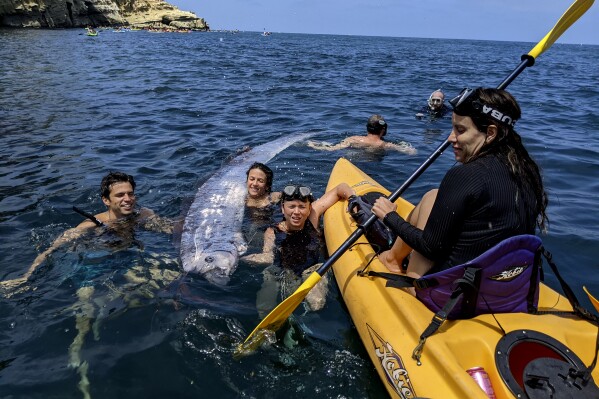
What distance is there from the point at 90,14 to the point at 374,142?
9128 cm

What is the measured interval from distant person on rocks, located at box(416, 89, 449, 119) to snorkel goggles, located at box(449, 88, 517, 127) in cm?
986

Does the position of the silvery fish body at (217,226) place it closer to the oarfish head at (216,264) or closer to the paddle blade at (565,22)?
the oarfish head at (216,264)

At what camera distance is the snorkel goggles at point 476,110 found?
3062 millimetres

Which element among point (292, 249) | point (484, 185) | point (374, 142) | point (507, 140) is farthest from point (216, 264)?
point (374, 142)

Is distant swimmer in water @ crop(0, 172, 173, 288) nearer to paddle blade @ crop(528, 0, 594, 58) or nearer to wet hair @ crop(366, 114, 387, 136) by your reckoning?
wet hair @ crop(366, 114, 387, 136)

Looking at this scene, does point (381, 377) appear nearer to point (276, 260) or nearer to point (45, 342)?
point (276, 260)

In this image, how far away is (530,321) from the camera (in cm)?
327

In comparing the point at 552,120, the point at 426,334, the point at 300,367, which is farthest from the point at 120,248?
the point at 552,120

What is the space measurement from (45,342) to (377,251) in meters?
3.25

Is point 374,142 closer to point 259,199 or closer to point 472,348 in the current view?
point 259,199

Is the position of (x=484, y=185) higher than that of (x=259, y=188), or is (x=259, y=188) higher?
(x=484, y=185)

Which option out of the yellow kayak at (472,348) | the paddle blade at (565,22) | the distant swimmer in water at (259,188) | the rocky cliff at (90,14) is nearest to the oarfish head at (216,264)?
the distant swimmer in water at (259,188)

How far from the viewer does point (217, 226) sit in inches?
242

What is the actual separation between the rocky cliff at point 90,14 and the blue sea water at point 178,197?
54.2 meters
